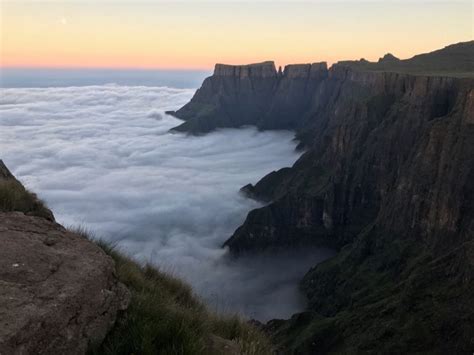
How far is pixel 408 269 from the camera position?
7562cm

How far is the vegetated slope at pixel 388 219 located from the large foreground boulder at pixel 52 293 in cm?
1994

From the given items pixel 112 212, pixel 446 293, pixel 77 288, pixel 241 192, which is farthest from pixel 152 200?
pixel 77 288

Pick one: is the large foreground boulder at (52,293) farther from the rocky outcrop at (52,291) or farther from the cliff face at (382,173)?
the cliff face at (382,173)

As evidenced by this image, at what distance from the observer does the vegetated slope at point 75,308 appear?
539 cm

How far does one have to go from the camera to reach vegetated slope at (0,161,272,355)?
5395 millimetres

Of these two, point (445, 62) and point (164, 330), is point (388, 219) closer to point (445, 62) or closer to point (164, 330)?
point (445, 62)

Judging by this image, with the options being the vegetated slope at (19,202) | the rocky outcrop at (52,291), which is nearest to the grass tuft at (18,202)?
the vegetated slope at (19,202)

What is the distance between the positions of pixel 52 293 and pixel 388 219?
98147mm

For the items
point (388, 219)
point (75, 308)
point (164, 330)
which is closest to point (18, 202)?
point (75, 308)

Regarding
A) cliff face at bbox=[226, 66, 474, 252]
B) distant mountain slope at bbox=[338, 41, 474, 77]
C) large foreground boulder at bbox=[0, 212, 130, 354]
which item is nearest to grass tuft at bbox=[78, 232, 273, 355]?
large foreground boulder at bbox=[0, 212, 130, 354]

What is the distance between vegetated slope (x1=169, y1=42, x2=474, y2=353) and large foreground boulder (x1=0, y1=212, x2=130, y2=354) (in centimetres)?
1994

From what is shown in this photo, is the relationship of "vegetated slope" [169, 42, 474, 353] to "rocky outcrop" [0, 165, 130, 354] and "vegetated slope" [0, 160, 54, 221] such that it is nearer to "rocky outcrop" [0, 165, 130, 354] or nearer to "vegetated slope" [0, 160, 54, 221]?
"vegetated slope" [0, 160, 54, 221]

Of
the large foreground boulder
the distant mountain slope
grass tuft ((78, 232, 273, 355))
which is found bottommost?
grass tuft ((78, 232, 273, 355))

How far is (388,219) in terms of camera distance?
97.5 m
